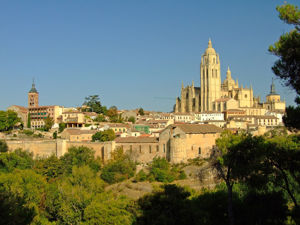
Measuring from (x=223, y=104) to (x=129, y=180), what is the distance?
52151mm

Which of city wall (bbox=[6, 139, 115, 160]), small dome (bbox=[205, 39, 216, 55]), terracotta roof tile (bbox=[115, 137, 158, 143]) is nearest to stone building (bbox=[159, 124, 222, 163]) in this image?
terracotta roof tile (bbox=[115, 137, 158, 143])

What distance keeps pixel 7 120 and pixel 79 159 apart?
87.5 feet

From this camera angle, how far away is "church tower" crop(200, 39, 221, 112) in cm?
9550

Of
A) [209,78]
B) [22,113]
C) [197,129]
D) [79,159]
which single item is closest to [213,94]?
[209,78]

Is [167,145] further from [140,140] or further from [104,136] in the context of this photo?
[104,136]

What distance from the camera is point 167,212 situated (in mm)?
21312

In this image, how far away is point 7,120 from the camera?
217ft

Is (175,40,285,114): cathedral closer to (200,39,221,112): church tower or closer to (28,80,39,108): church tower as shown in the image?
(200,39,221,112): church tower

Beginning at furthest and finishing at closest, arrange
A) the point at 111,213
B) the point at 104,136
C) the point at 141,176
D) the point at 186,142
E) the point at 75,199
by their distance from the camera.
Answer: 1. the point at 104,136
2. the point at 186,142
3. the point at 141,176
4. the point at 75,199
5. the point at 111,213

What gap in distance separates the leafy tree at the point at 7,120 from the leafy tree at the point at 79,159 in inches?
916

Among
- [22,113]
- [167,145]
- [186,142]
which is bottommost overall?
[167,145]

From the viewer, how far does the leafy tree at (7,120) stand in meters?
65.3

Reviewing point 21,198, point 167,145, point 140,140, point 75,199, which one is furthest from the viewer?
point 140,140

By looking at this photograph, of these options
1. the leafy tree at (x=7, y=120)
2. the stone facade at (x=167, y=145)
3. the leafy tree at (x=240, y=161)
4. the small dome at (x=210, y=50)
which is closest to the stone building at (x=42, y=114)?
the leafy tree at (x=7, y=120)
